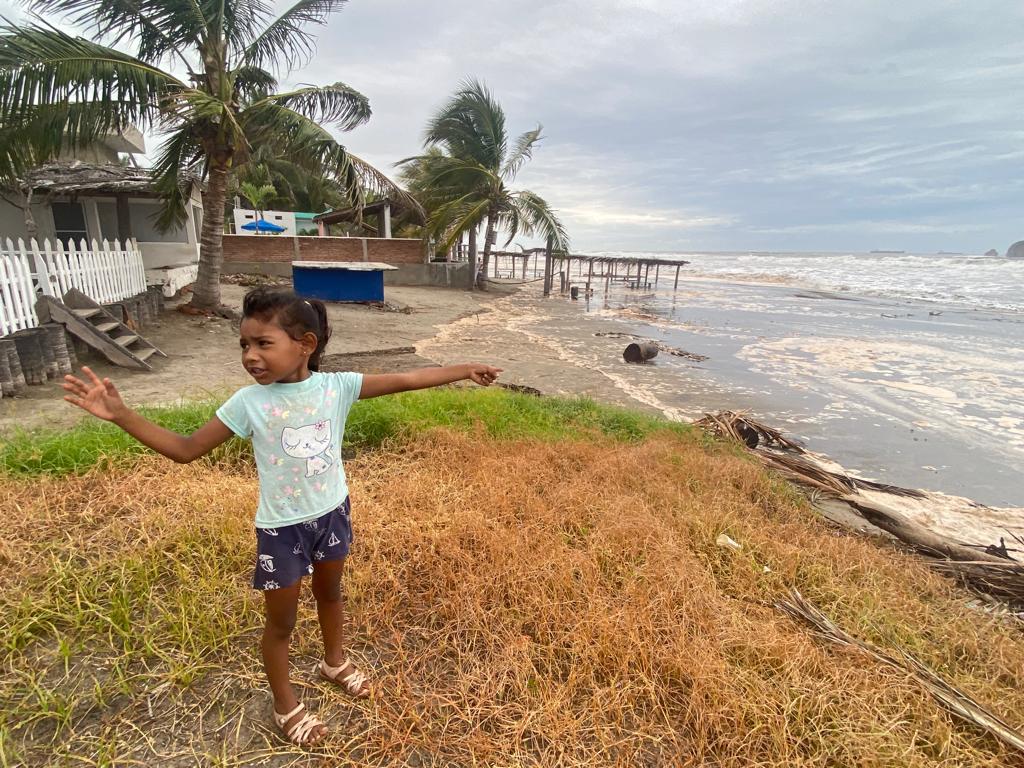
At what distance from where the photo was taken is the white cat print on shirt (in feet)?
5.48

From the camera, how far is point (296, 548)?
1.67m

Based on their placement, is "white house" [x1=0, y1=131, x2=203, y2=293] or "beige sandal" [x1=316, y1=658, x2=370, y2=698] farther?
"white house" [x1=0, y1=131, x2=203, y2=293]

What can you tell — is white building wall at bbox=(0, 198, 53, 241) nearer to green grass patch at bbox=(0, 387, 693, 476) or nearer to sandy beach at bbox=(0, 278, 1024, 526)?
sandy beach at bbox=(0, 278, 1024, 526)

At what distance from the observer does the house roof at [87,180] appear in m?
11.0

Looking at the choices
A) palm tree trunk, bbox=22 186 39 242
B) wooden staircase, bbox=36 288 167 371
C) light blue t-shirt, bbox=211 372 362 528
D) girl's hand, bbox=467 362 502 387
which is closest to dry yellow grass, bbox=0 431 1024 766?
light blue t-shirt, bbox=211 372 362 528

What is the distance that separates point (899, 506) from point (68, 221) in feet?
64.1

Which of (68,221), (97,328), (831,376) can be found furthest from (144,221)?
(831,376)

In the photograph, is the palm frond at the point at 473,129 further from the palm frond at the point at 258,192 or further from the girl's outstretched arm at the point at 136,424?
the girl's outstretched arm at the point at 136,424

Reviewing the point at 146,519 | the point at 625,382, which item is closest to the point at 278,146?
the point at 625,382

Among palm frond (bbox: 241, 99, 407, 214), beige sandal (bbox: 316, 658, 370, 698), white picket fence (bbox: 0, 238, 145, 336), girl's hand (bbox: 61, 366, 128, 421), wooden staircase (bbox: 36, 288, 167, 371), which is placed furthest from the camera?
palm frond (bbox: 241, 99, 407, 214)

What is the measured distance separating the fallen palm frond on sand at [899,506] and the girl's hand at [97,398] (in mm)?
4960

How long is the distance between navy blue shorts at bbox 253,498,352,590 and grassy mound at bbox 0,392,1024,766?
619 mm

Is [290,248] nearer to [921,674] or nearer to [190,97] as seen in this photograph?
[190,97]

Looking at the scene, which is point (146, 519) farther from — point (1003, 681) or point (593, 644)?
point (1003, 681)
